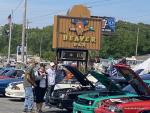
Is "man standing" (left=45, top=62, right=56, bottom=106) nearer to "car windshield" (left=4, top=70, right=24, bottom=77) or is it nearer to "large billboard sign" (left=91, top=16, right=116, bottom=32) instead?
"car windshield" (left=4, top=70, right=24, bottom=77)

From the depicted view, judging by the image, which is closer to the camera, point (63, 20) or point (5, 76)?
point (5, 76)

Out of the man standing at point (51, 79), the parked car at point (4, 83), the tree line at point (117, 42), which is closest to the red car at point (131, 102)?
the man standing at point (51, 79)

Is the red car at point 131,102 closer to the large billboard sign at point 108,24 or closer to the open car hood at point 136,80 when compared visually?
the open car hood at point 136,80

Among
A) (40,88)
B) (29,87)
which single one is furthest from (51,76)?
(29,87)

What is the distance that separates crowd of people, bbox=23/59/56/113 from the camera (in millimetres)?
16125

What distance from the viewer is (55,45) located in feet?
103

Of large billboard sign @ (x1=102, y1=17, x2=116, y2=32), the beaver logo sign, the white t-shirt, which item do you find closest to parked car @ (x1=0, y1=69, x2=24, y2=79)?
the beaver logo sign

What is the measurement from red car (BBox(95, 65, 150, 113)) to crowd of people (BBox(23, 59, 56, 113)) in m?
4.50

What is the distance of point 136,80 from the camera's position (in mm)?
11289

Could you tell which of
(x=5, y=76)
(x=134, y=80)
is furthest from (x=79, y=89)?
(x=5, y=76)

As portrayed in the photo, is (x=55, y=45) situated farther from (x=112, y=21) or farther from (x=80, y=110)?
(x=112, y=21)

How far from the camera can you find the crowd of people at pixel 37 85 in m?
16.1

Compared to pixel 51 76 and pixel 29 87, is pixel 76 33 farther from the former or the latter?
pixel 29 87

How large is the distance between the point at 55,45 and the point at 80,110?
61.6ft
